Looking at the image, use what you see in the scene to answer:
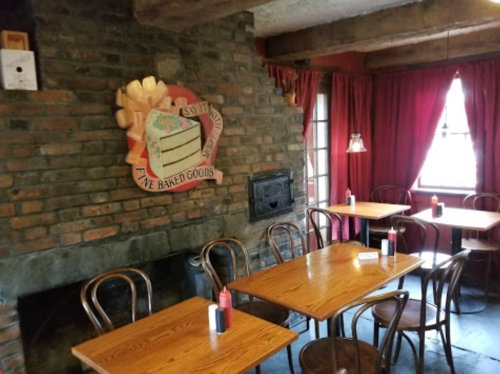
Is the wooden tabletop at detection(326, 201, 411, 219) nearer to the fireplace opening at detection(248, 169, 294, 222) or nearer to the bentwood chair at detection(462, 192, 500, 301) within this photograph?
the bentwood chair at detection(462, 192, 500, 301)

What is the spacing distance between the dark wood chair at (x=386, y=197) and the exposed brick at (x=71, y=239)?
3283 millimetres

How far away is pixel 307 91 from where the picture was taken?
4023mm

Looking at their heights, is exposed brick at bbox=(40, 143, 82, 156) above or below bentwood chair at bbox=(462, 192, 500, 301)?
above

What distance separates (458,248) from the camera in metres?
3.57

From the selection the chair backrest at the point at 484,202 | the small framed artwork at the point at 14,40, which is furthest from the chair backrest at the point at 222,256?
the chair backrest at the point at 484,202

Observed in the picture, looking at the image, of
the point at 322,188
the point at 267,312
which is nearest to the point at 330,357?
the point at 267,312

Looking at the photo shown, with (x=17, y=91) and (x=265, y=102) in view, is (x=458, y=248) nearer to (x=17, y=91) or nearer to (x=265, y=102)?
(x=265, y=102)

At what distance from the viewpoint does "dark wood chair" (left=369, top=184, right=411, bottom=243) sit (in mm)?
4602

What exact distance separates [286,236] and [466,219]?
1661mm

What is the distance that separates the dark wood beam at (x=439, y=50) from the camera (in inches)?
152

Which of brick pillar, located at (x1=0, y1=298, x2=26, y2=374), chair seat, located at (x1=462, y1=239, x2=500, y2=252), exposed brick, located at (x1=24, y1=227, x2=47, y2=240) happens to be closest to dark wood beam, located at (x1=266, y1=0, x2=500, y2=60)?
chair seat, located at (x1=462, y1=239, x2=500, y2=252)

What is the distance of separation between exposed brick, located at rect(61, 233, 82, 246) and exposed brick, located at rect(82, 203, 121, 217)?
12cm

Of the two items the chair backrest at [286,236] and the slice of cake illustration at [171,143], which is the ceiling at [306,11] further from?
the chair backrest at [286,236]

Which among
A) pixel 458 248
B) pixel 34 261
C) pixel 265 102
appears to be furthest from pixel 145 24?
pixel 458 248
